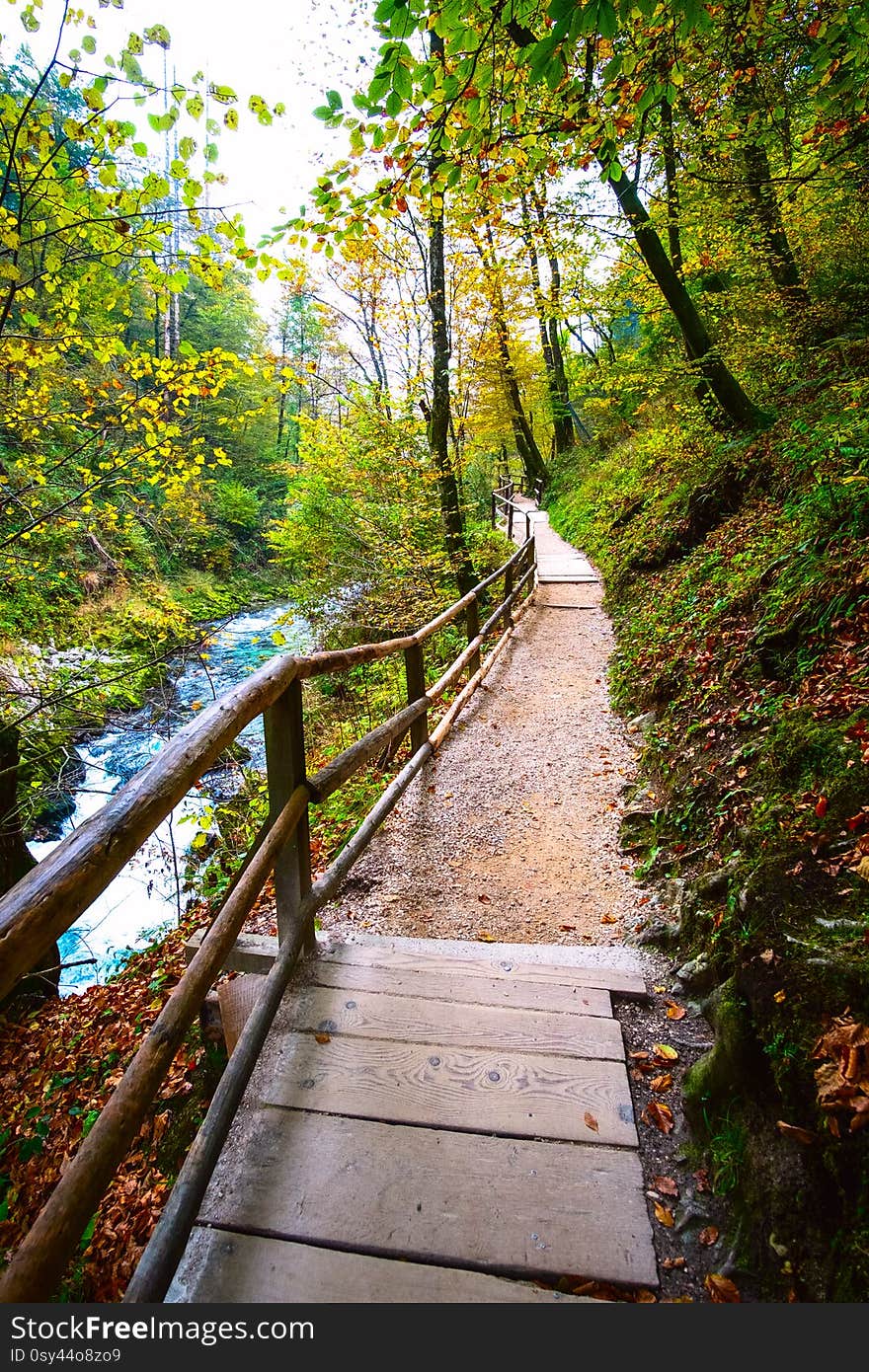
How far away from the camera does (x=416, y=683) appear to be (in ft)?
14.6

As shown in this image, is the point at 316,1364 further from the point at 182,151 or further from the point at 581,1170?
the point at 182,151

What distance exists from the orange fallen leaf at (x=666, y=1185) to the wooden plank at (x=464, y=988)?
1.78ft

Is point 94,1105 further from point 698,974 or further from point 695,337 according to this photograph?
point 695,337

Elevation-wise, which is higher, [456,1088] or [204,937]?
[204,937]

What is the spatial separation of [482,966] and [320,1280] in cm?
123

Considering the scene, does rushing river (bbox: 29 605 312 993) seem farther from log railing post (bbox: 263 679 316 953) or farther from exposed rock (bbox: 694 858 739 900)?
exposed rock (bbox: 694 858 739 900)

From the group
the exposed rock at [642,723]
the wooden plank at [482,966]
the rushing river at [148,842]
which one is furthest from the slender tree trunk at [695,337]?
the wooden plank at [482,966]

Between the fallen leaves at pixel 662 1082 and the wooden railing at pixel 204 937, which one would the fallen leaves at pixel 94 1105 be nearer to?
the wooden railing at pixel 204 937

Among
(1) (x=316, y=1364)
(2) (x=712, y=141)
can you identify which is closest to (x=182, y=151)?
(1) (x=316, y=1364)

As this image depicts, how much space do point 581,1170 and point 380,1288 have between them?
629 mm

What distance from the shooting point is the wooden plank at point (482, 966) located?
2.42 meters

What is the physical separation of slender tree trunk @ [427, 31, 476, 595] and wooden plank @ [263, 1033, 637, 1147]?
8332 mm

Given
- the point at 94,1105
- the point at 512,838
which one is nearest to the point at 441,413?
the point at 512,838

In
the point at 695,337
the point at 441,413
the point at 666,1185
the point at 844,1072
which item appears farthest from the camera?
the point at 441,413
